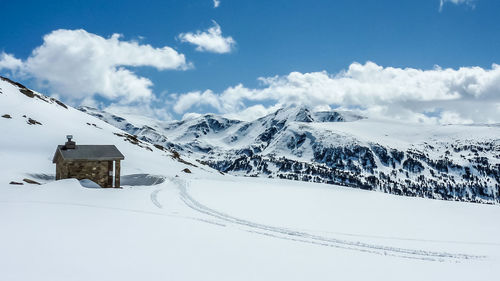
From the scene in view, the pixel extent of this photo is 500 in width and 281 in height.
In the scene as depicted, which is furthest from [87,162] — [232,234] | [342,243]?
[342,243]

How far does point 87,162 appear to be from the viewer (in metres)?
34.3

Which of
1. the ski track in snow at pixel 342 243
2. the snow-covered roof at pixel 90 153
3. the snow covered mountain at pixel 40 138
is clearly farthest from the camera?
the snow covered mountain at pixel 40 138

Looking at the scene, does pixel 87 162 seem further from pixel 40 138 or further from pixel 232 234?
pixel 40 138

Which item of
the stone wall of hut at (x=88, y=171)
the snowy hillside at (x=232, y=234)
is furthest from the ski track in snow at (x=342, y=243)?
the stone wall of hut at (x=88, y=171)

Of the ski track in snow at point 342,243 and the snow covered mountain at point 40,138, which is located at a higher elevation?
the snow covered mountain at point 40,138

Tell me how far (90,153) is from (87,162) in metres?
1.13

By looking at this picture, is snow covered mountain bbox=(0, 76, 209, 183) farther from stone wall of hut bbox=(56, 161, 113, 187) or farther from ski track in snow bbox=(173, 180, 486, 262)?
ski track in snow bbox=(173, 180, 486, 262)

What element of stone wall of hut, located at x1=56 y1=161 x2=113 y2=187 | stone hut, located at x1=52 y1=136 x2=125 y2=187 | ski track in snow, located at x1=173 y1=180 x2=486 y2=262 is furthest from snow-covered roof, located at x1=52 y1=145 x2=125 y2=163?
ski track in snow, located at x1=173 y1=180 x2=486 y2=262

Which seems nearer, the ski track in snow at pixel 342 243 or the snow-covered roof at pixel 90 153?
the ski track in snow at pixel 342 243

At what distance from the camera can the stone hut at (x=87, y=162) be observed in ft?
110

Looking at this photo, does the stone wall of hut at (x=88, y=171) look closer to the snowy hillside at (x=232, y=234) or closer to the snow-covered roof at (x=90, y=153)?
the snow-covered roof at (x=90, y=153)

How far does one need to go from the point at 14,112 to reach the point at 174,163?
3145 centimetres

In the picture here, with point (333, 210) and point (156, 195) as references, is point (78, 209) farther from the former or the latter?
point (333, 210)

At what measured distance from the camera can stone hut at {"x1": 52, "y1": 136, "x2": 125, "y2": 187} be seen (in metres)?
33.5
